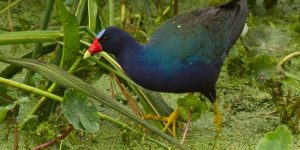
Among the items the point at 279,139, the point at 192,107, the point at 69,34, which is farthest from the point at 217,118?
the point at 279,139

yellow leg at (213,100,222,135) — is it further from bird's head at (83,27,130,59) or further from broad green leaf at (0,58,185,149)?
broad green leaf at (0,58,185,149)

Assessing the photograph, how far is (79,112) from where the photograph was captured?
7.16ft

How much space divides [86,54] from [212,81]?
45 centimetres

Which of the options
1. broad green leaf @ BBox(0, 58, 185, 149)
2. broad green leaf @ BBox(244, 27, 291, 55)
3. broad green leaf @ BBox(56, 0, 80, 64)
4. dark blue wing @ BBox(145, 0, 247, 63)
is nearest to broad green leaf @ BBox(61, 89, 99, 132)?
broad green leaf @ BBox(0, 58, 185, 149)

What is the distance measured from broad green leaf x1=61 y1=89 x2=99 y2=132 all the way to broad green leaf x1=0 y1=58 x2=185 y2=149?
4cm

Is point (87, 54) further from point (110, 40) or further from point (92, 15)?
point (92, 15)

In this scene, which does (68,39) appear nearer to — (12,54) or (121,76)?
(121,76)

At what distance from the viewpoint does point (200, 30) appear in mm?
2650

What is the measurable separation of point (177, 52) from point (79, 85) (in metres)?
0.41

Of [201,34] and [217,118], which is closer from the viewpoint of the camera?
[201,34]

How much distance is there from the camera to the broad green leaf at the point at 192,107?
103 inches

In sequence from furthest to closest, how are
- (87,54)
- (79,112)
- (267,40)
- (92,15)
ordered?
(267,40), (92,15), (87,54), (79,112)

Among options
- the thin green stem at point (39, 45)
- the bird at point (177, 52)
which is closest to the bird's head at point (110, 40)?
the bird at point (177, 52)

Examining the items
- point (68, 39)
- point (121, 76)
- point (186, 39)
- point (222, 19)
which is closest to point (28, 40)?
point (68, 39)
